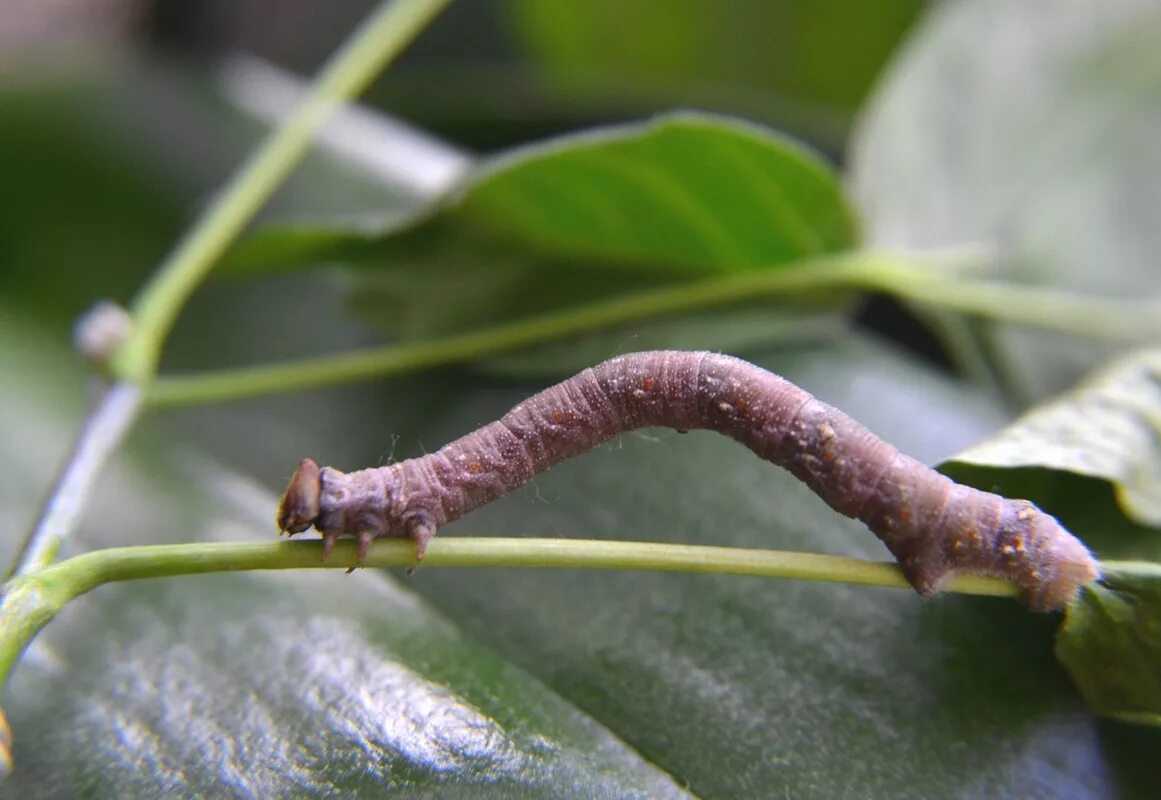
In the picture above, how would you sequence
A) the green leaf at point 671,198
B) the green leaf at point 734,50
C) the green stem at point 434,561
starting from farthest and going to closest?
1. the green leaf at point 734,50
2. the green leaf at point 671,198
3. the green stem at point 434,561

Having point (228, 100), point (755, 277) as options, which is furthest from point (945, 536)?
point (228, 100)

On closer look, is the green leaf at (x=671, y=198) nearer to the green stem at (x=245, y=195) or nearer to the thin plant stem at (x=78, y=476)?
the green stem at (x=245, y=195)

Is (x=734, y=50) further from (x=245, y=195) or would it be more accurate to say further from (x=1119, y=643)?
(x=1119, y=643)

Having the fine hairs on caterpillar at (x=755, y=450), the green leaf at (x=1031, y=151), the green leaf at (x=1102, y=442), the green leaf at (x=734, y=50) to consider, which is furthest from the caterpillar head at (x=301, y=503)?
the green leaf at (x=734, y=50)

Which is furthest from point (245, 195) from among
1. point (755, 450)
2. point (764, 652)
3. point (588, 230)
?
point (764, 652)

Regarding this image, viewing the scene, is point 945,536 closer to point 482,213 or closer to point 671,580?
point 671,580

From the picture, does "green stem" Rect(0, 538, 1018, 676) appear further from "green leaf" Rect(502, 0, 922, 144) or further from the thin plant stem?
"green leaf" Rect(502, 0, 922, 144)
